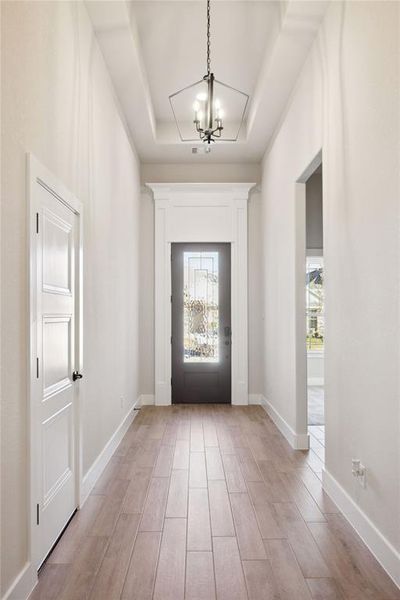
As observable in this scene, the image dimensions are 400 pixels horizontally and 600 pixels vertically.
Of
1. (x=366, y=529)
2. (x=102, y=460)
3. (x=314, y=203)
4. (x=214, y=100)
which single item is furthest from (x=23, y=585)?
(x=314, y=203)

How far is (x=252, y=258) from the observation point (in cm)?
622

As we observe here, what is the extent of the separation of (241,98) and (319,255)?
118 inches

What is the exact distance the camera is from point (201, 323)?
244 inches

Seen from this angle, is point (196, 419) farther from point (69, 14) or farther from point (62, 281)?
point (69, 14)

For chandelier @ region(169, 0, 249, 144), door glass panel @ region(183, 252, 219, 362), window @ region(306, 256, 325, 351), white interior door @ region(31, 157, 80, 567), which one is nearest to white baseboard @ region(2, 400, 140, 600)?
white interior door @ region(31, 157, 80, 567)

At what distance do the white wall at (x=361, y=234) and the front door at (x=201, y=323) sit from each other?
100.0 inches

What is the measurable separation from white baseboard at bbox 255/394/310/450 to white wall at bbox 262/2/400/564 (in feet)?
3.10

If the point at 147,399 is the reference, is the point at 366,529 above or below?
above

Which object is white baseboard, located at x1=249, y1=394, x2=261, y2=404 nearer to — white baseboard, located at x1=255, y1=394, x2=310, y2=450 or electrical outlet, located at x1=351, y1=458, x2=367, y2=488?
white baseboard, located at x1=255, y1=394, x2=310, y2=450

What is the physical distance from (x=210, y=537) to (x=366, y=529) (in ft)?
2.79

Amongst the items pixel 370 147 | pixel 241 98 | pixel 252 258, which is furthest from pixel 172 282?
pixel 370 147

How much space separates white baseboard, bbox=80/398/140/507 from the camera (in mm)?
3049

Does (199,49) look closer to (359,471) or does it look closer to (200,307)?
(200,307)

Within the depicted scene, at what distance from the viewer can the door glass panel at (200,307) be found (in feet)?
20.2
